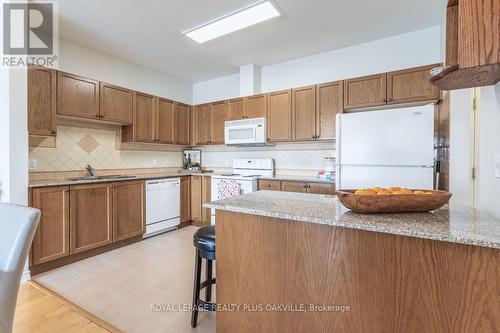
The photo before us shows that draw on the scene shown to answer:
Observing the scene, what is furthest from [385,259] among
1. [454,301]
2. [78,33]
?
[78,33]

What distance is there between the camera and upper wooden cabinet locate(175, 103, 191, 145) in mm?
4312

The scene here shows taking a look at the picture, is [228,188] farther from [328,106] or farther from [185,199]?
[328,106]

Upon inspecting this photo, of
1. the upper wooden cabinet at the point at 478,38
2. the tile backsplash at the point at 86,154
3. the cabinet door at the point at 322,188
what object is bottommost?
the cabinet door at the point at 322,188

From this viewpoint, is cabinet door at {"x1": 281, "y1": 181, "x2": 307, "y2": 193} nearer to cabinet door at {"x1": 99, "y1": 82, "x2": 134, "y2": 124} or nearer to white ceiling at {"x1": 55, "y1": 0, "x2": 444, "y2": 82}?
white ceiling at {"x1": 55, "y1": 0, "x2": 444, "y2": 82}

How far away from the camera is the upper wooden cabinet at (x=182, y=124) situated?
4.31 meters

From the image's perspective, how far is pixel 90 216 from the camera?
2.83 metres

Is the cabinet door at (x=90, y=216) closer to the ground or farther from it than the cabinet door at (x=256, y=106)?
closer to the ground

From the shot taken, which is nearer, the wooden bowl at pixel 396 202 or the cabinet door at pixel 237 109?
the wooden bowl at pixel 396 202

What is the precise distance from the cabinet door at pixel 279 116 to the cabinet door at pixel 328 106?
0.43m

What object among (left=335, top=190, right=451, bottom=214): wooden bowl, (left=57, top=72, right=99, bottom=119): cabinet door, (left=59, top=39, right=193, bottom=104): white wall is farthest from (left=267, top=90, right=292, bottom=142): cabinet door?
(left=335, top=190, right=451, bottom=214): wooden bowl

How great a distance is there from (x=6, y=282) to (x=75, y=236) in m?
2.05

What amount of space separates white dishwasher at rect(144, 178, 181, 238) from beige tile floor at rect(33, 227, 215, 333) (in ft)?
1.55

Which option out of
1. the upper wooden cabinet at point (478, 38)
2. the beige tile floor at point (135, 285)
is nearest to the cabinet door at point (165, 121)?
the beige tile floor at point (135, 285)

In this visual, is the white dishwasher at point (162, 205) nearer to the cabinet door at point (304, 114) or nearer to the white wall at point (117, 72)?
the white wall at point (117, 72)
